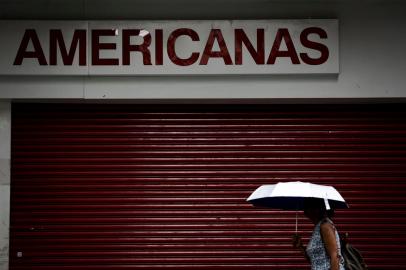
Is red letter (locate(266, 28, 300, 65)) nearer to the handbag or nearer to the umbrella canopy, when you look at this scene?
the umbrella canopy

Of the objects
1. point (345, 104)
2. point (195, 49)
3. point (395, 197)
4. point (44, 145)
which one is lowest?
point (395, 197)

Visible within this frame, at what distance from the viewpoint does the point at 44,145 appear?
7762mm

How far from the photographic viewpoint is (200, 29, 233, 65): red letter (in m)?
7.47

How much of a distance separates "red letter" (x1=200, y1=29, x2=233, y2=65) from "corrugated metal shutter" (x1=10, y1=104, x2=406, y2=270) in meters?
0.66

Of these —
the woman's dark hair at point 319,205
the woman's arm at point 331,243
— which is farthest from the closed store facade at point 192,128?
the woman's arm at point 331,243

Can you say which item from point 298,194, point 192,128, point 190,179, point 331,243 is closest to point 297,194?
point 298,194

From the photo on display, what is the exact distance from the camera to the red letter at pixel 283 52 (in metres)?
7.47

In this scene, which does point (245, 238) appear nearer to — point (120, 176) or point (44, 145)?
point (120, 176)

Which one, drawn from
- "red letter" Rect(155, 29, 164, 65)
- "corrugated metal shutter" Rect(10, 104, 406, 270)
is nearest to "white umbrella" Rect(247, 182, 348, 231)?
"corrugated metal shutter" Rect(10, 104, 406, 270)

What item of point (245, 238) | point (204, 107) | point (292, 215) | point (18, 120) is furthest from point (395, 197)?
point (18, 120)

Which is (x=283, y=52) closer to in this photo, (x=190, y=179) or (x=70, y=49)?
(x=190, y=179)

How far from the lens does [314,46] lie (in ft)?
24.6

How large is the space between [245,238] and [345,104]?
80.6 inches

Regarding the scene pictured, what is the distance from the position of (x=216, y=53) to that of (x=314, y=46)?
1.14 metres
